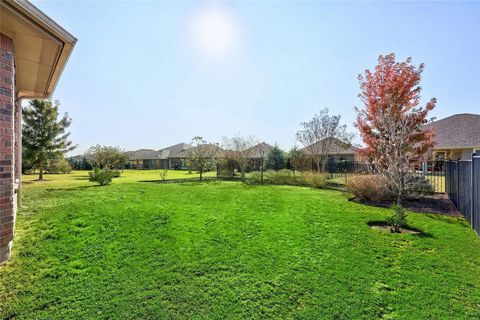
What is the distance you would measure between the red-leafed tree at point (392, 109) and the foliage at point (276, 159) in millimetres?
15961

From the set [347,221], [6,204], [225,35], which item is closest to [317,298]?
[347,221]

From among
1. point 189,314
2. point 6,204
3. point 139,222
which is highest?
point 6,204

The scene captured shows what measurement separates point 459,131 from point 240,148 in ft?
68.2

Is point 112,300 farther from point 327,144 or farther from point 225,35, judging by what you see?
point 327,144

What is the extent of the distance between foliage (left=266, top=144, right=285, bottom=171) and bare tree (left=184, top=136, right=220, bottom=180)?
22.8 ft

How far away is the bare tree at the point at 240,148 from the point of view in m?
22.9

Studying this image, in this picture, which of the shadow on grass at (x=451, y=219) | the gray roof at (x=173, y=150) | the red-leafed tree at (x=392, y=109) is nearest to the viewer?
the shadow on grass at (x=451, y=219)

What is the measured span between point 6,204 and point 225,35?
773cm

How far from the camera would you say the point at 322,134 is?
78.1ft

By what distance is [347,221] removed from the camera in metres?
7.07

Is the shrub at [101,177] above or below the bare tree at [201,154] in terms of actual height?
below

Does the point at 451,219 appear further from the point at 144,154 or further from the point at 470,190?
the point at 144,154

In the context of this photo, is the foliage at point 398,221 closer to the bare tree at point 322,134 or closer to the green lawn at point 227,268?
the green lawn at point 227,268

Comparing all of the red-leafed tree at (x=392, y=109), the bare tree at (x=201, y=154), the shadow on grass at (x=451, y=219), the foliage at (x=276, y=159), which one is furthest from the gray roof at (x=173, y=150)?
the shadow on grass at (x=451, y=219)
